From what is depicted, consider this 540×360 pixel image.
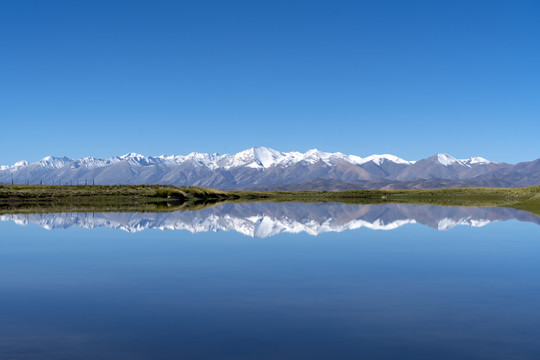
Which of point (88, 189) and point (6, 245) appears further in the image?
point (88, 189)

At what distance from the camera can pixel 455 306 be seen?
15.9 meters

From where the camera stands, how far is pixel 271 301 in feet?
54.6

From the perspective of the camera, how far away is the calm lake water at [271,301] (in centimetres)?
1204

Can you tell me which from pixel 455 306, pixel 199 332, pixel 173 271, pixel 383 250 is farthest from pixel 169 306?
pixel 383 250

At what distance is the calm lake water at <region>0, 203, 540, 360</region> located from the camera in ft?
39.5

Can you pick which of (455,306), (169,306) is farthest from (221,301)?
(455,306)

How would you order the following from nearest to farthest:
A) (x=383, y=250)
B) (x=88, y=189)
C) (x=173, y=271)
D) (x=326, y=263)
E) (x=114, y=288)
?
(x=114, y=288), (x=173, y=271), (x=326, y=263), (x=383, y=250), (x=88, y=189)

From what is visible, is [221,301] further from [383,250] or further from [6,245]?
[6,245]

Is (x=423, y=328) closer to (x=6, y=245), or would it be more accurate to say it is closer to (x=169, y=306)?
(x=169, y=306)

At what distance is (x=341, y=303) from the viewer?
16266mm

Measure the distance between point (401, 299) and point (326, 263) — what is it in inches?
329

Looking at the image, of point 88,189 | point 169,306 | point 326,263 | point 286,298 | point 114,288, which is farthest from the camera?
point 88,189

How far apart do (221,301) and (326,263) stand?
9.62 meters

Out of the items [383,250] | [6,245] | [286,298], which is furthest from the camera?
[6,245]
